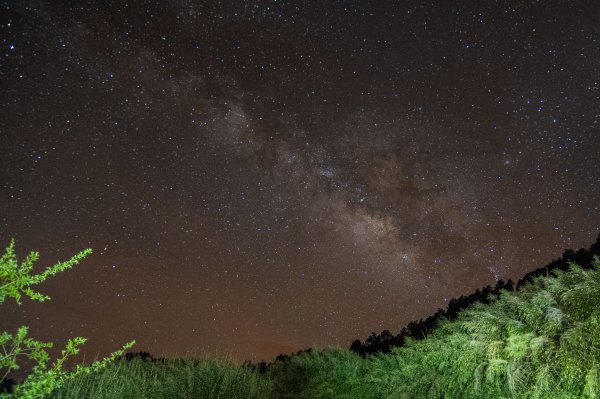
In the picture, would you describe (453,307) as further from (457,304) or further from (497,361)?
(497,361)

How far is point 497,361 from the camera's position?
203 inches

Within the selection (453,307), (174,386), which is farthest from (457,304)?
(174,386)

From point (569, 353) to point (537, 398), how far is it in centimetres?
66

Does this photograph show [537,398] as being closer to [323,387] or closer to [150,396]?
[323,387]

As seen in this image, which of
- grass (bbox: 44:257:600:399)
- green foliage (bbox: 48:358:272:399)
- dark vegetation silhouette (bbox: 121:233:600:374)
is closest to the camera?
grass (bbox: 44:257:600:399)

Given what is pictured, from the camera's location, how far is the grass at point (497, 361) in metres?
4.64

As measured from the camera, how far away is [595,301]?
15.8 ft

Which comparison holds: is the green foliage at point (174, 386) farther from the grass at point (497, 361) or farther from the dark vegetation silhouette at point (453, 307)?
the dark vegetation silhouette at point (453, 307)

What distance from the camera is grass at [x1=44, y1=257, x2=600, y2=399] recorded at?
4.64 metres

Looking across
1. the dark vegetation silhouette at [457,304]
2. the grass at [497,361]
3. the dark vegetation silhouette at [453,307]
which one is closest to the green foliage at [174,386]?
the grass at [497,361]

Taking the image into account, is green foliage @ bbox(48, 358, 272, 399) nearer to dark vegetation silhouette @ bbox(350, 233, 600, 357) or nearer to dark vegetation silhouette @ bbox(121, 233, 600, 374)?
dark vegetation silhouette @ bbox(121, 233, 600, 374)

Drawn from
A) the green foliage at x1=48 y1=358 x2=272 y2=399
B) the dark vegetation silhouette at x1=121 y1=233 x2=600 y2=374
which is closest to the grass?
the green foliage at x1=48 y1=358 x2=272 y2=399

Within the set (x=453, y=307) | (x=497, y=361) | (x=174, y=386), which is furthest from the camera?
(x=453, y=307)

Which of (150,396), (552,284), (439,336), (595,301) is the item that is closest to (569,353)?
(595,301)
